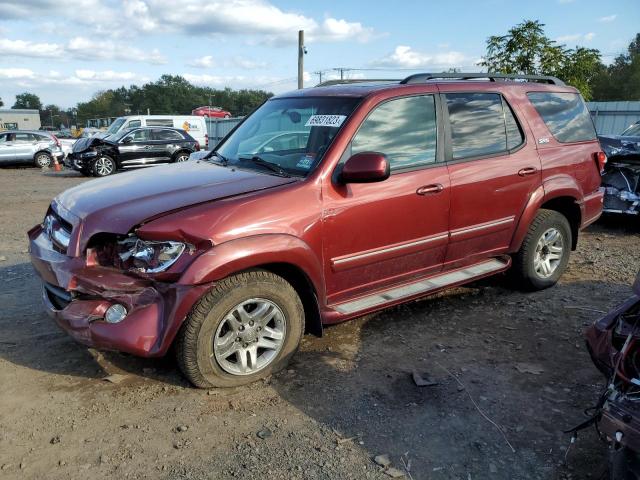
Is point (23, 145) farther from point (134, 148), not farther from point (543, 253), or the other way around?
point (543, 253)

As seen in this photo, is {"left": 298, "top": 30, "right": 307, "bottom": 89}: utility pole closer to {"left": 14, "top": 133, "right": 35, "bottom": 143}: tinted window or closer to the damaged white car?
{"left": 14, "top": 133, "right": 35, "bottom": 143}: tinted window

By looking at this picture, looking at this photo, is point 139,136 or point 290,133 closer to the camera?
point 290,133

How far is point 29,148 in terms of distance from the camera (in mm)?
19859

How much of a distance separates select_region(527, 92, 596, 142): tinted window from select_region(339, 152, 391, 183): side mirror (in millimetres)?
2188

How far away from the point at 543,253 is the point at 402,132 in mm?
2108

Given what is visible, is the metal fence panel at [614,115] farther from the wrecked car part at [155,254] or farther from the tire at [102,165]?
the wrecked car part at [155,254]

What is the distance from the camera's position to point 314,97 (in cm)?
414

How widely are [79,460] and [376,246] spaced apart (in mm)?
2195

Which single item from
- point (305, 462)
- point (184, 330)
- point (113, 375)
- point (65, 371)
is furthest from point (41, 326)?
point (305, 462)

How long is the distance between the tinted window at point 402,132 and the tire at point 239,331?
45.1 inches

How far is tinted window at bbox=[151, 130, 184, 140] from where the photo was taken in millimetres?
17719

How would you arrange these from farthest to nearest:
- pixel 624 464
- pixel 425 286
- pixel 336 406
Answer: pixel 425 286 → pixel 336 406 → pixel 624 464

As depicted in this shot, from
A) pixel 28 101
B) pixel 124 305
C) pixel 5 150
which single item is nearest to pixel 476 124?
pixel 124 305

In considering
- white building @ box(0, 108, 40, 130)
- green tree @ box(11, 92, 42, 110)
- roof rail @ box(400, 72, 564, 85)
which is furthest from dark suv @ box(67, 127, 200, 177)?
green tree @ box(11, 92, 42, 110)
